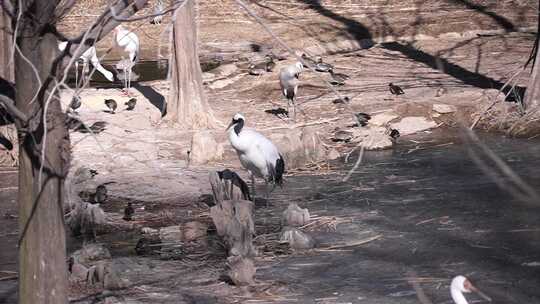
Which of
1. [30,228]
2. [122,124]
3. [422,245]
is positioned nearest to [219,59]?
[122,124]

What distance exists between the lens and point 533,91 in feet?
51.2

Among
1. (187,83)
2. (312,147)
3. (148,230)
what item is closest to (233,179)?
(148,230)

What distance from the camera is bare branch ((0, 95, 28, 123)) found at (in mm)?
5668

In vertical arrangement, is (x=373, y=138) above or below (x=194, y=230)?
above

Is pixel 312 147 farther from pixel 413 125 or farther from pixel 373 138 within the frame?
pixel 413 125

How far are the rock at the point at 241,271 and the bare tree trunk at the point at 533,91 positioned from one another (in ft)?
25.0

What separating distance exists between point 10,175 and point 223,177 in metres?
3.99

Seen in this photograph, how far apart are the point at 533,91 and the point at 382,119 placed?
2.23 m

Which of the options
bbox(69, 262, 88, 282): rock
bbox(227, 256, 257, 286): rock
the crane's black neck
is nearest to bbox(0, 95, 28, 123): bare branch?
bbox(227, 256, 257, 286): rock

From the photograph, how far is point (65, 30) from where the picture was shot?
963 inches

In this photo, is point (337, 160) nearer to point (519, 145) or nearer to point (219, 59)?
point (519, 145)

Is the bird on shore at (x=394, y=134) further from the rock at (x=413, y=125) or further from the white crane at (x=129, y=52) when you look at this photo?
the white crane at (x=129, y=52)

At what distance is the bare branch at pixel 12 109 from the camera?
567 cm

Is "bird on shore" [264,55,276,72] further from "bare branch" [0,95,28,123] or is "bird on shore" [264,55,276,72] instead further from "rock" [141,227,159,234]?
"bare branch" [0,95,28,123]
